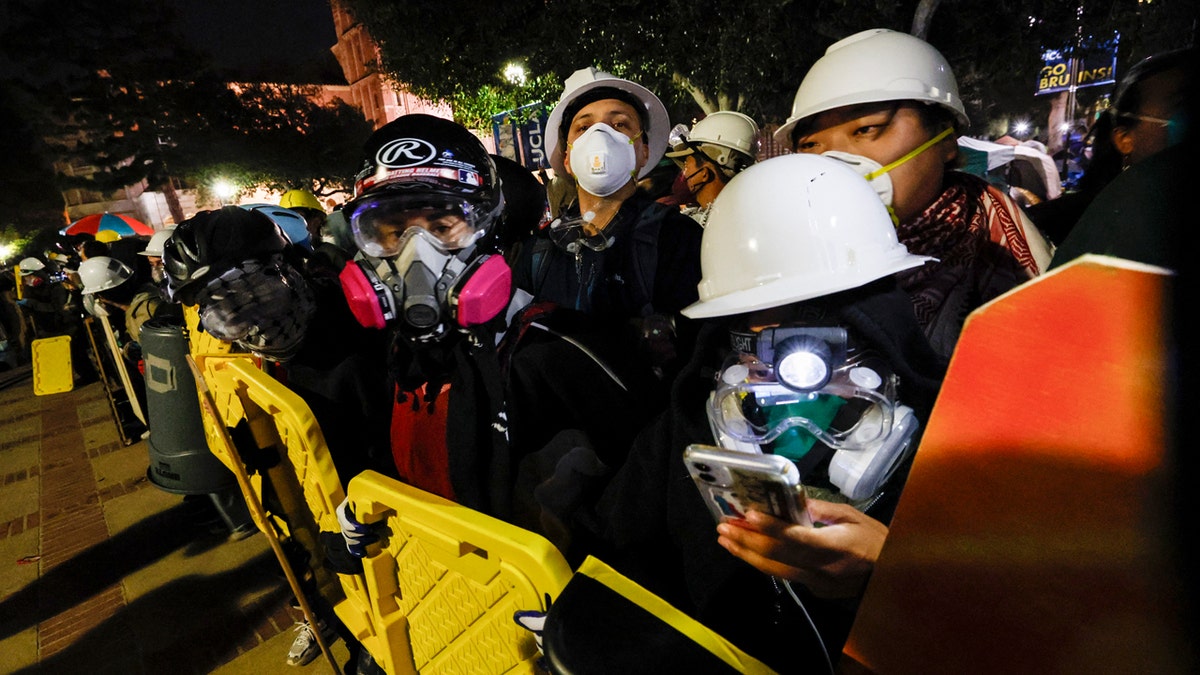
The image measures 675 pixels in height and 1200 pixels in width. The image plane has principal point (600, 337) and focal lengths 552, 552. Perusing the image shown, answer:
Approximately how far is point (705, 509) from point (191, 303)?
7.66 feet

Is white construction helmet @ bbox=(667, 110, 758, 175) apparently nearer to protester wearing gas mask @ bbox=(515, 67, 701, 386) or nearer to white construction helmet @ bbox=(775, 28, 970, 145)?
protester wearing gas mask @ bbox=(515, 67, 701, 386)

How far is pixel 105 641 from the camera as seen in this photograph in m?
3.26

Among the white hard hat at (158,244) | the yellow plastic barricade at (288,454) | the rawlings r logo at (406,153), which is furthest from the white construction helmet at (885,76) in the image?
the white hard hat at (158,244)

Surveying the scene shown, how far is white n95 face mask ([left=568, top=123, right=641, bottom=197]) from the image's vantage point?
8.33 ft

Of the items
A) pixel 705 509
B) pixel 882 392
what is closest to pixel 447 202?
pixel 705 509

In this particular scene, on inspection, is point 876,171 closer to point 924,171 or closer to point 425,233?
point 924,171

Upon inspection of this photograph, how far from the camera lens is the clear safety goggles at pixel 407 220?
2.03 m

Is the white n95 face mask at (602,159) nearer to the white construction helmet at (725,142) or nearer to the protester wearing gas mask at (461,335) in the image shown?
the protester wearing gas mask at (461,335)

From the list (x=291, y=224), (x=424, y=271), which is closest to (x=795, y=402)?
(x=424, y=271)

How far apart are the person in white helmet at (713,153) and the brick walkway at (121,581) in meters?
3.85

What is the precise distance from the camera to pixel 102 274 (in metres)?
5.49

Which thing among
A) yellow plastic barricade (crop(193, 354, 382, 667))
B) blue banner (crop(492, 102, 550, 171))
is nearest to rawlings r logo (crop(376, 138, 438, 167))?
yellow plastic barricade (crop(193, 354, 382, 667))

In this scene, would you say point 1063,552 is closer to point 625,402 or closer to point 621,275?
point 625,402

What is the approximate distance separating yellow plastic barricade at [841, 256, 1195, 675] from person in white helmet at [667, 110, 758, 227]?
3524 mm
